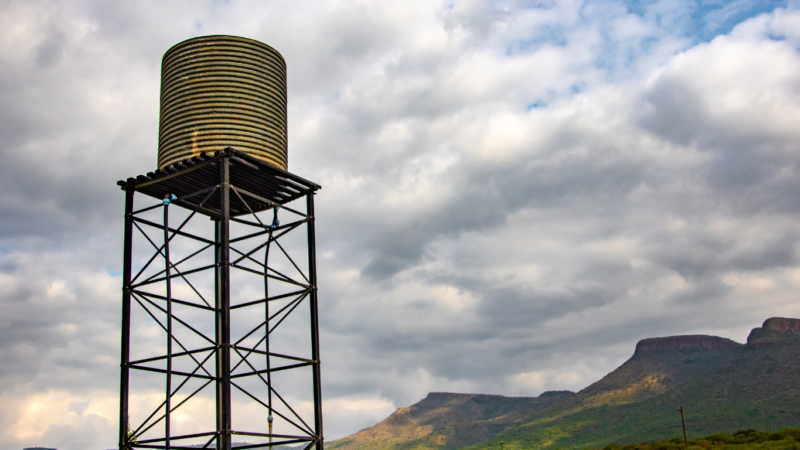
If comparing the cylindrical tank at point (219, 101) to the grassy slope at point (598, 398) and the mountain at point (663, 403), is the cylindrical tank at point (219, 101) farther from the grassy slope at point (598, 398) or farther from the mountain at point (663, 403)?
the grassy slope at point (598, 398)

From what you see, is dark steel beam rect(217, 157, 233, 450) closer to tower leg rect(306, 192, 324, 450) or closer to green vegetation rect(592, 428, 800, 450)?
tower leg rect(306, 192, 324, 450)

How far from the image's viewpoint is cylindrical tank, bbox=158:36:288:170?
18234mm

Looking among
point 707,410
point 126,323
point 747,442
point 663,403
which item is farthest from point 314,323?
point 663,403

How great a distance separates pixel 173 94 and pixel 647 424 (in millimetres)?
127132

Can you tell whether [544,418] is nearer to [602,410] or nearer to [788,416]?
[602,410]

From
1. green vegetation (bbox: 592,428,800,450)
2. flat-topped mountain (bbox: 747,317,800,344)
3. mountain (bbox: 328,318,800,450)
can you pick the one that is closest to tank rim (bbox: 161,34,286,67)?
green vegetation (bbox: 592,428,800,450)

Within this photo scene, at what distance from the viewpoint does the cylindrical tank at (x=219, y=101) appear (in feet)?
59.8

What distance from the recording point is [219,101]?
18.4 metres

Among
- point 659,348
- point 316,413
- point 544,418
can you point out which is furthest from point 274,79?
point 659,348

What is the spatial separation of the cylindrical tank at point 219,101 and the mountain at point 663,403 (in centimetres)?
10820

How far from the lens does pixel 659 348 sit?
195m

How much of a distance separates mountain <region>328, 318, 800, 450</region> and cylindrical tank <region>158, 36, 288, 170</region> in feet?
355

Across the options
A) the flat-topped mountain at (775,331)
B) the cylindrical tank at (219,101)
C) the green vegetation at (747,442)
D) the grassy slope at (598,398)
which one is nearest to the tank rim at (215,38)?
the cylindrical tank at (219,101)

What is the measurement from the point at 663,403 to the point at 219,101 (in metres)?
139
